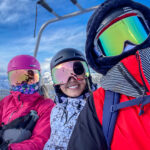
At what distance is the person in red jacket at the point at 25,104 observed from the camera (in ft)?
6.34

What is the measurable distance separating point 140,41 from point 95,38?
1.22 ft

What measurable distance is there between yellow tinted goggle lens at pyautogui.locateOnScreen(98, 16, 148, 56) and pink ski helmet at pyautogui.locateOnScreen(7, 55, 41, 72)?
2.07m

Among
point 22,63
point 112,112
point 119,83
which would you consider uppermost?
point 22,63

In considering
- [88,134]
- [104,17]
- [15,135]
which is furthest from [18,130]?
[104,17]

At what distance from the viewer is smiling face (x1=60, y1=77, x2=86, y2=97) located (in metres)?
2.14

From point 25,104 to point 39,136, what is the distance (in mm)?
Result: 697

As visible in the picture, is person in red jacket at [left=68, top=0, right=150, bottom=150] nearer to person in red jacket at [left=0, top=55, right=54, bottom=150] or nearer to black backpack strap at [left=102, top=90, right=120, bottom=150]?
black backpack strap at [left=102, top=90, right=120, bottom=150]

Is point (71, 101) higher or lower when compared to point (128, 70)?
lower

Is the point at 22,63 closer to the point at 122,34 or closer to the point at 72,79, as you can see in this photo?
the point at 72,79

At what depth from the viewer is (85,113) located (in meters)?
1.03

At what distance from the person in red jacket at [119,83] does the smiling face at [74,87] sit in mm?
959

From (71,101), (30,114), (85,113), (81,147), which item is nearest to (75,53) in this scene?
(71,101)

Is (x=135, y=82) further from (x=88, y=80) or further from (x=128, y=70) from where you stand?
(x=88, y=80)

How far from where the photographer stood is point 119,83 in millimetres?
977
